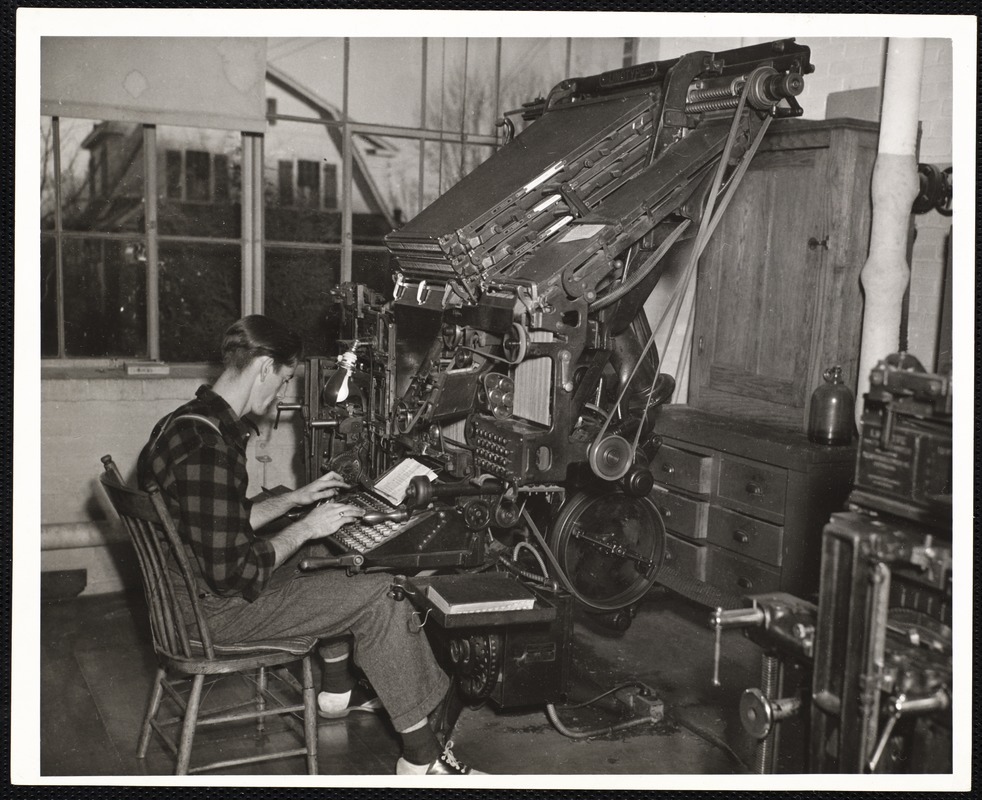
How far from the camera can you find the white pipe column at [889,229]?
3.45 metres

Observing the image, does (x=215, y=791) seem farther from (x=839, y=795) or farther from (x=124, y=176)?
(x=124, y=176)

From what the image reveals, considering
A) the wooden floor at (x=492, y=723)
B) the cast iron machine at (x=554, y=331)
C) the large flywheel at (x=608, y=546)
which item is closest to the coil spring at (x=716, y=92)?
the cast iron machine at (x=554, y=331)

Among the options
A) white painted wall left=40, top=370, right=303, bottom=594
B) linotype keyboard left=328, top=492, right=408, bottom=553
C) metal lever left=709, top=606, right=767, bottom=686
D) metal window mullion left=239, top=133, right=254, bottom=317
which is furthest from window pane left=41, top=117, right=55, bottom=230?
metal lever left=709, top=606, right=767, bottom=686

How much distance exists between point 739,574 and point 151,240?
3.03 m

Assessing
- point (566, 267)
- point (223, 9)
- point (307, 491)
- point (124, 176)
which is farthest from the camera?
point (124, 176)

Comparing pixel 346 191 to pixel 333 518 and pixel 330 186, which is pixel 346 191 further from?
pixel 333 518

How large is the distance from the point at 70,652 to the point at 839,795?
3001mm

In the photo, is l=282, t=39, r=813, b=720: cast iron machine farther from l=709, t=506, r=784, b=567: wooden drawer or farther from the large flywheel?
l=709, t=506, r=784, b=567: wooden drawer

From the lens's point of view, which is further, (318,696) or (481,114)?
(481,114)

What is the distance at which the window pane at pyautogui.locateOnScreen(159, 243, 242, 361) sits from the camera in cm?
457

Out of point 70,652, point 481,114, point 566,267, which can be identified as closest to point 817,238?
point 566,267

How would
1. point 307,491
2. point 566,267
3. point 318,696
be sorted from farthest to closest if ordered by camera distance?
point 318,696, point 307,491, point 566,267

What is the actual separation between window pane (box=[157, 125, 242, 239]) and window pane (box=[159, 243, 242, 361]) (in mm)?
94

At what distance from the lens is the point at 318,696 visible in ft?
11.3
